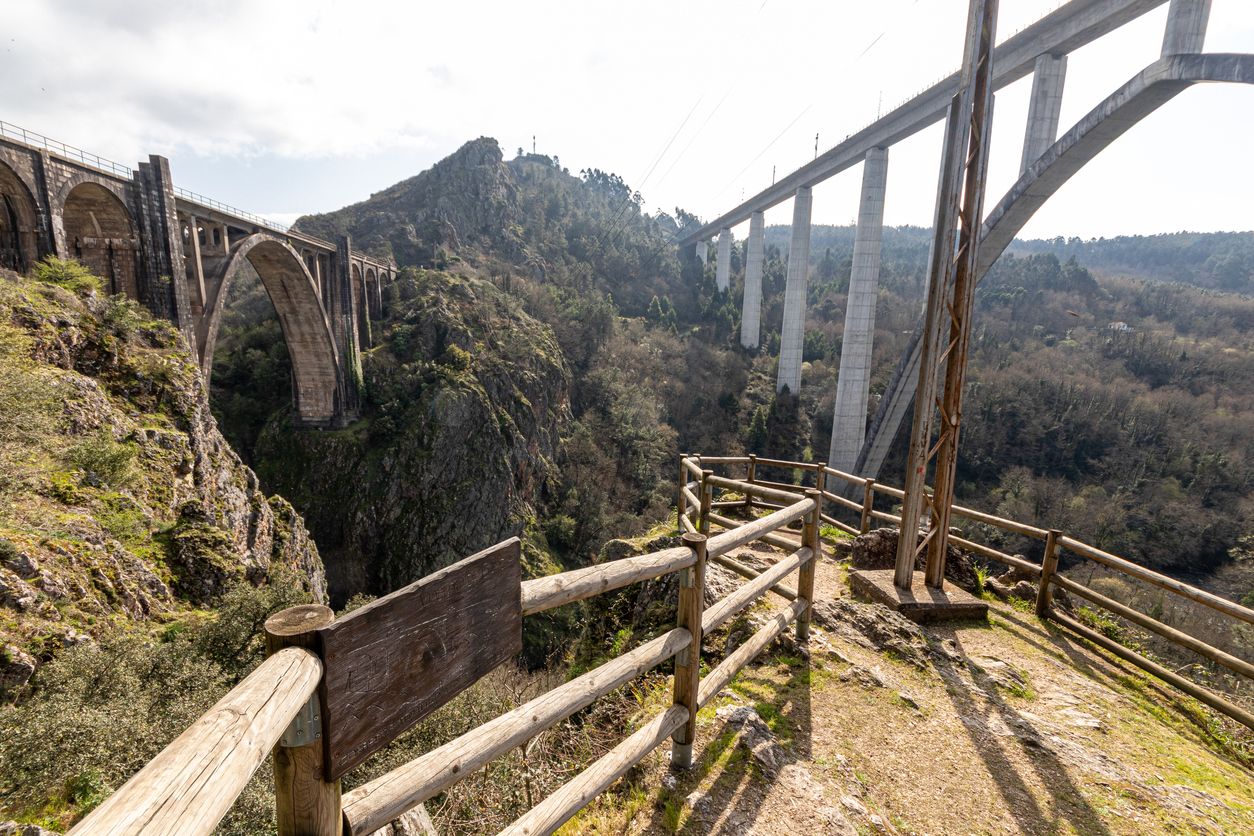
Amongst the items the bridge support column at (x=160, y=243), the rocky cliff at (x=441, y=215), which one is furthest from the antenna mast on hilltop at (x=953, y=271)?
the rocky cliff at (x=441, y=215)

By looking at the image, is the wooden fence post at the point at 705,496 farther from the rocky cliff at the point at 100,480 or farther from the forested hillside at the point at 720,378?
the forested hillside at the point at 720,378

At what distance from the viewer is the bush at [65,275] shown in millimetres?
10539

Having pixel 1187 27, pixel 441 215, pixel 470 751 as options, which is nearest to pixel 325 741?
pixel 470 751

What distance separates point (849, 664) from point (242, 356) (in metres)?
32.5

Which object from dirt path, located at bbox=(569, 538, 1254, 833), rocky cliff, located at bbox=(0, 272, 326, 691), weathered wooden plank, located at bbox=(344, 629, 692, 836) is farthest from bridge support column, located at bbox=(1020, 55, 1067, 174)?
rocky cliff, located at bbox=(0, 272, 326, 691)

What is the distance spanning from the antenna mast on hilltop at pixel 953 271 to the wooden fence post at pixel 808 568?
1.46 meters

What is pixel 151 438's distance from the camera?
10555 mm

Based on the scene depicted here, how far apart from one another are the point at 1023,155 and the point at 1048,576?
1730 cm

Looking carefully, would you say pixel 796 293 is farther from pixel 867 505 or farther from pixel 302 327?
pixel 302 327

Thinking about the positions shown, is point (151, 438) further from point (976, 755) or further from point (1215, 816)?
point (1215, 816)

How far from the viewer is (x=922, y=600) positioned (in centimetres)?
458

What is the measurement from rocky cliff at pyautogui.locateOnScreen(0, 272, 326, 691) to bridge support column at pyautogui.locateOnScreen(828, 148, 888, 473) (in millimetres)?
22358

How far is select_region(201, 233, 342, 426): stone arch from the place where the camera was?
19531 mm

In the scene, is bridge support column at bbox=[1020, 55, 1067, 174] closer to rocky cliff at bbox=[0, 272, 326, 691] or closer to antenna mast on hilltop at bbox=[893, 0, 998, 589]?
antenna mast on hilltop at bbox=[893, 0, 998, 589]
